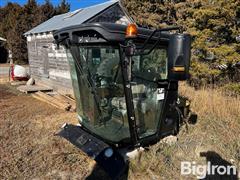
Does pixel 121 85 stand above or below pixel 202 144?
above

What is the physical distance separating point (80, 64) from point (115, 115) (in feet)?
3.30

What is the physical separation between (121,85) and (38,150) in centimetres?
227

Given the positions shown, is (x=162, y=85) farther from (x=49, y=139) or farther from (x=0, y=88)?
(x=0, y=88)

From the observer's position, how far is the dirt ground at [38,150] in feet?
15.1

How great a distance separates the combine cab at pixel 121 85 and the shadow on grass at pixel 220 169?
0.90 meters

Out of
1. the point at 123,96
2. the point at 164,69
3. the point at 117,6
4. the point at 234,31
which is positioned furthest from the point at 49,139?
the point at 117,6

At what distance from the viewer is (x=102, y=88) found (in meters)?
4.57

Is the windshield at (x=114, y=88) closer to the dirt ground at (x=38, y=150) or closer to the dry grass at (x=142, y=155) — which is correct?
the dry grass at (x=142, y=155)

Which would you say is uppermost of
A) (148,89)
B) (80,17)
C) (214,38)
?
(80,17)

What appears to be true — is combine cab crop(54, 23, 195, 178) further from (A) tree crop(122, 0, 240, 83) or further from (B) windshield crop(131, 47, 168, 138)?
(A) tree crop(122, 0, 240, 83)

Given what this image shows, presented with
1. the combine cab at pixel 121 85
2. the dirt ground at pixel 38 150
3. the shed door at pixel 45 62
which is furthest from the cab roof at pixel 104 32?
the shed door at pixel 45 62

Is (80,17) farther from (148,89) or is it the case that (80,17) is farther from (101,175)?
(101,175)

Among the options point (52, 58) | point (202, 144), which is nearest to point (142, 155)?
point (202, 144)

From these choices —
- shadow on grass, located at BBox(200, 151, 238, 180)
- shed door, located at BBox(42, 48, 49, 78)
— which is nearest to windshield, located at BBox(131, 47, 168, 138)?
shadow on grass, located at BBox(200, 151, 238, 180)
